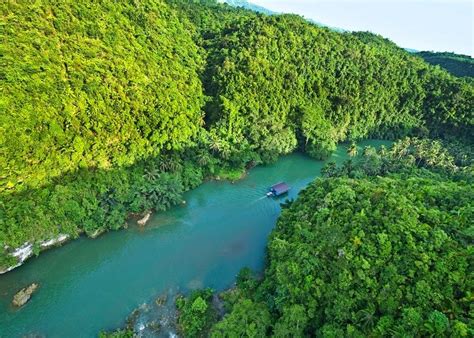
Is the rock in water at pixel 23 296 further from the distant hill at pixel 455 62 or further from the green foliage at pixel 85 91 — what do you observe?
the distant hill at pixel 455 62

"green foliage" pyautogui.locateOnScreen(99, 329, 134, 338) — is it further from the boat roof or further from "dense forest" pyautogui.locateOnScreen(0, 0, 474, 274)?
the boat roof

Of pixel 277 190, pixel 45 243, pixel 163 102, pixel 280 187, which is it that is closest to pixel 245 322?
pixel 45 243

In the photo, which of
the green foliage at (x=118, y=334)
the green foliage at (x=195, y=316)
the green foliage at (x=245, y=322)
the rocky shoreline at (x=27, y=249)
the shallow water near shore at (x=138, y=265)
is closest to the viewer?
the green foliage at (x=245, y=322)

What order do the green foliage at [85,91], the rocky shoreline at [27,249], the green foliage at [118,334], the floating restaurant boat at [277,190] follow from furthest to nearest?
the floating restaurant boat at [277,190] < the green foliage at [85,91] < the rocky shoreline at [27,249] < the green foliage at [118,334]

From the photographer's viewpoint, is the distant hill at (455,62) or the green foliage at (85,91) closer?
the green foliage at (85,91)

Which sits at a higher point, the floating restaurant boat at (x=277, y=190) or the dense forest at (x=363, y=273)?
the dense forest at (x=363, y=273)

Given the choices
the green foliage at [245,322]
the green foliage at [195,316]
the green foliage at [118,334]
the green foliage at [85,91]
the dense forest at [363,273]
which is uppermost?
the green foliage at [85,91]

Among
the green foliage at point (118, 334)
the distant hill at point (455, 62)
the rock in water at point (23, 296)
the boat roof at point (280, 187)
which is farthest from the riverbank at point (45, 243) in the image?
the distant hill at point (455, 62)
